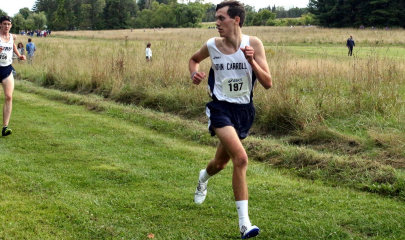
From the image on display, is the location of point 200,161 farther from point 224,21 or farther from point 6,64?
point 6,64

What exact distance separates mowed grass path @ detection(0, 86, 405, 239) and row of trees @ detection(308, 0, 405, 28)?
66.0m

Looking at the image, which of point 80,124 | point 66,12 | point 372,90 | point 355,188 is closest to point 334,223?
point 355,188

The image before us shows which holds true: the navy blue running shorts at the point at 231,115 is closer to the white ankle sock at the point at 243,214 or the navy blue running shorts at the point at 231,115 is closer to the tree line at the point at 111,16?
the white ankle sock at the point at 243,214

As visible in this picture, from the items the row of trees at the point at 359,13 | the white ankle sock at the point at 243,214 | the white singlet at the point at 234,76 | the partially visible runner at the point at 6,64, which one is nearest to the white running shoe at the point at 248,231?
the white ankle sock at the point at 243,214

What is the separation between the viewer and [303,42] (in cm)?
4228

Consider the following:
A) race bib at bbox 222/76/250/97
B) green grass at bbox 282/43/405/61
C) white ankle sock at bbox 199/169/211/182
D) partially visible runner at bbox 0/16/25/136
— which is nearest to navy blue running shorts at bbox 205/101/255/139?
race bib at bbox 222/76/250/97

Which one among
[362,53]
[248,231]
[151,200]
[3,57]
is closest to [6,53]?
[3,57]

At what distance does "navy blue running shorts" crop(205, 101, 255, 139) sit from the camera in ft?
15.1

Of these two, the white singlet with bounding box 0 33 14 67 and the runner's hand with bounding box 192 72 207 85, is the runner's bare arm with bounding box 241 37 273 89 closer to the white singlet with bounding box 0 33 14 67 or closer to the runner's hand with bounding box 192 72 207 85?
the runner's hand with bounding box 192 72 207 85

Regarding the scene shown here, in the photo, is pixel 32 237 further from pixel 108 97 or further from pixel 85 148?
pixel 108 97

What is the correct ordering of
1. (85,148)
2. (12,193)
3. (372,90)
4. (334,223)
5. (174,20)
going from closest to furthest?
(334,223) → (12,193) → (85,148) → (372,90) → (174,20)

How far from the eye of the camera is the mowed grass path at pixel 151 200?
4.55 meters

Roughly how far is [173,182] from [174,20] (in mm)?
110264

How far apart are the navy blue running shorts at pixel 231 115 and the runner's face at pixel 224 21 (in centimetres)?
72
